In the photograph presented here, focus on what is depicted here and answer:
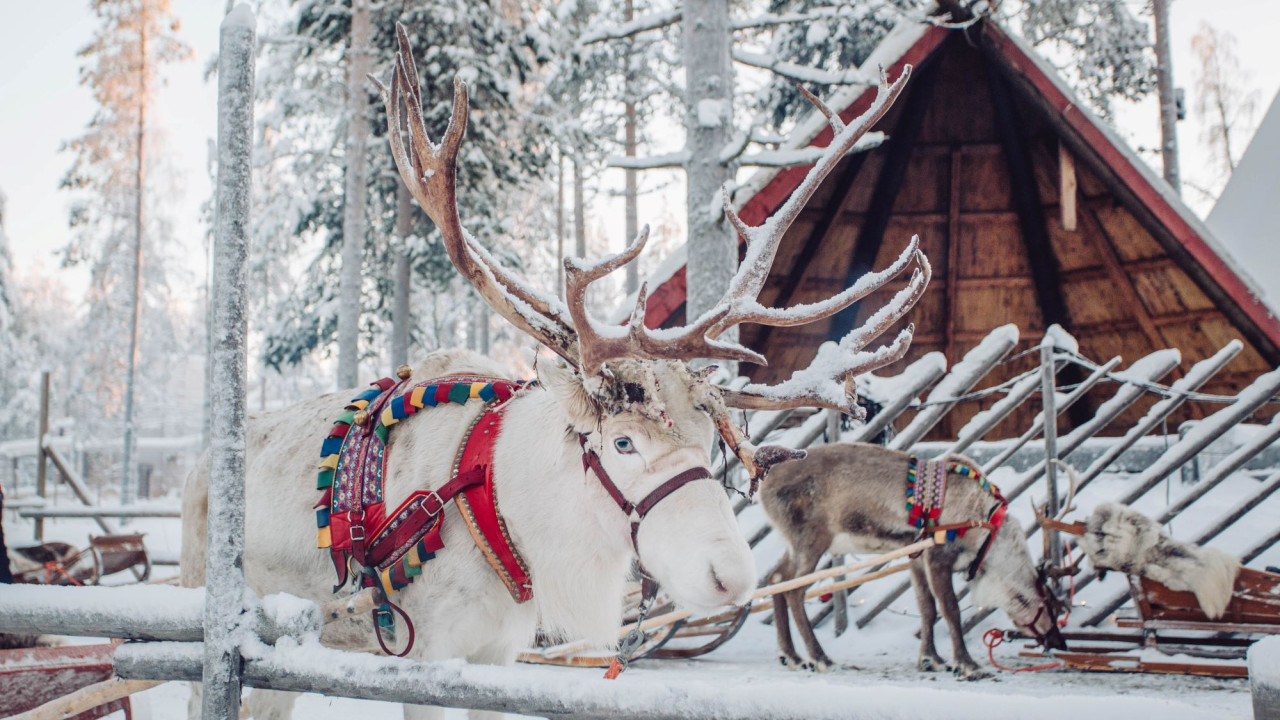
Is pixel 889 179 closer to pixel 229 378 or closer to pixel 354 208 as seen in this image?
pixel 354 208

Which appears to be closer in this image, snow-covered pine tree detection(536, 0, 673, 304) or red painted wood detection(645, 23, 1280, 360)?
red painted wood detection(645, 23, 1280, 360)

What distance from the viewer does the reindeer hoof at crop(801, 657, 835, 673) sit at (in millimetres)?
5531

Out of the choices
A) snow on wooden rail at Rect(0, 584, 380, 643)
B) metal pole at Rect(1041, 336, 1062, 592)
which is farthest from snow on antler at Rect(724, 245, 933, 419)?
metal pole at Rect(1041, 336, 1062, 592)

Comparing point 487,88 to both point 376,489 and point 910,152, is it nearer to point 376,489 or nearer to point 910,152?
point 910,152

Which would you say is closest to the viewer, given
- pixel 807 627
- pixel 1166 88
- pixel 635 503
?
pixel 635 503

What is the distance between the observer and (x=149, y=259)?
29.2 meters

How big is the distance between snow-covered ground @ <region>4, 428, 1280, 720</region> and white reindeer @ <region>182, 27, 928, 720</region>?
35 cm

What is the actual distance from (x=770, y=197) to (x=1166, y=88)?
10422mm

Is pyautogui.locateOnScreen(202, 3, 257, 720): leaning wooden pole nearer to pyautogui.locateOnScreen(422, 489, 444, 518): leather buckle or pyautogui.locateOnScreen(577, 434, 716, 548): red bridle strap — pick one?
pyautogui.locateOnScreen(422, 489, 444, 518): leather buckle

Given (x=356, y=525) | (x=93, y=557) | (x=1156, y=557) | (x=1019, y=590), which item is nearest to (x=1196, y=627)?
(x=1156, y=557)

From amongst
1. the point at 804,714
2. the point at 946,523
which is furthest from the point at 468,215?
the point at 804,714

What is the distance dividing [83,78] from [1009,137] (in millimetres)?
22607

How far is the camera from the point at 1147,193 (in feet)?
25.5

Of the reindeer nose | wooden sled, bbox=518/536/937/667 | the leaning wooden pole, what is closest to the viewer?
the leaning wooden pole
